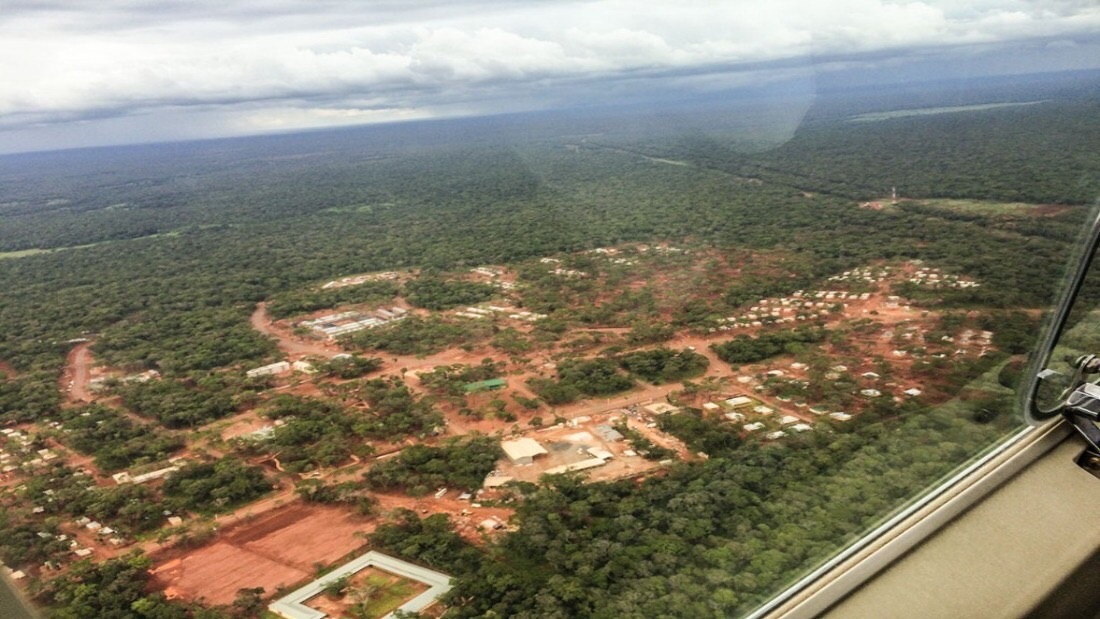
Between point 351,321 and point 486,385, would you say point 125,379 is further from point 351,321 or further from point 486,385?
point 486,385

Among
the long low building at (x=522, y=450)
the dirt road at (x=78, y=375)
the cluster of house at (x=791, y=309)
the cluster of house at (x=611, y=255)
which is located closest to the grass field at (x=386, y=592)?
the long low building at (x=522, y=450)

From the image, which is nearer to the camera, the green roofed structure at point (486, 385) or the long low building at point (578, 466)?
the long low building at point (578, 466)

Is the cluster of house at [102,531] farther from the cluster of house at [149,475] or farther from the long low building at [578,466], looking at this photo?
the long low building at [578,466]

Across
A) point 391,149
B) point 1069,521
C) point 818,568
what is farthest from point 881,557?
point 391,149

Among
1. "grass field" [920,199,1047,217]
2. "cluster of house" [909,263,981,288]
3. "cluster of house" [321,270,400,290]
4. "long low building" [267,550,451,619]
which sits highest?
"grass field" [920,199,1047,217]

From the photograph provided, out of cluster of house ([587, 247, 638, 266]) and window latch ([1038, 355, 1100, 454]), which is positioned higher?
window latch ([1038, 355, 1100, 454])

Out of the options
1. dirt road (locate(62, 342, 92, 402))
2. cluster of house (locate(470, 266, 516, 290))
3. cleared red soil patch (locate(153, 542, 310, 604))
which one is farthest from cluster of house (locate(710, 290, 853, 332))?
dirt road (locate(62, 342, 92, 402))

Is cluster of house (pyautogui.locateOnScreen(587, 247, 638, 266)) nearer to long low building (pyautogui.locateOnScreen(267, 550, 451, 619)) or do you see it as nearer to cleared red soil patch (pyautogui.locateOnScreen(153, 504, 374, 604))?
cleared red soil patch (pyautogui.locateOnScreen(153, 504, 374, 604))
